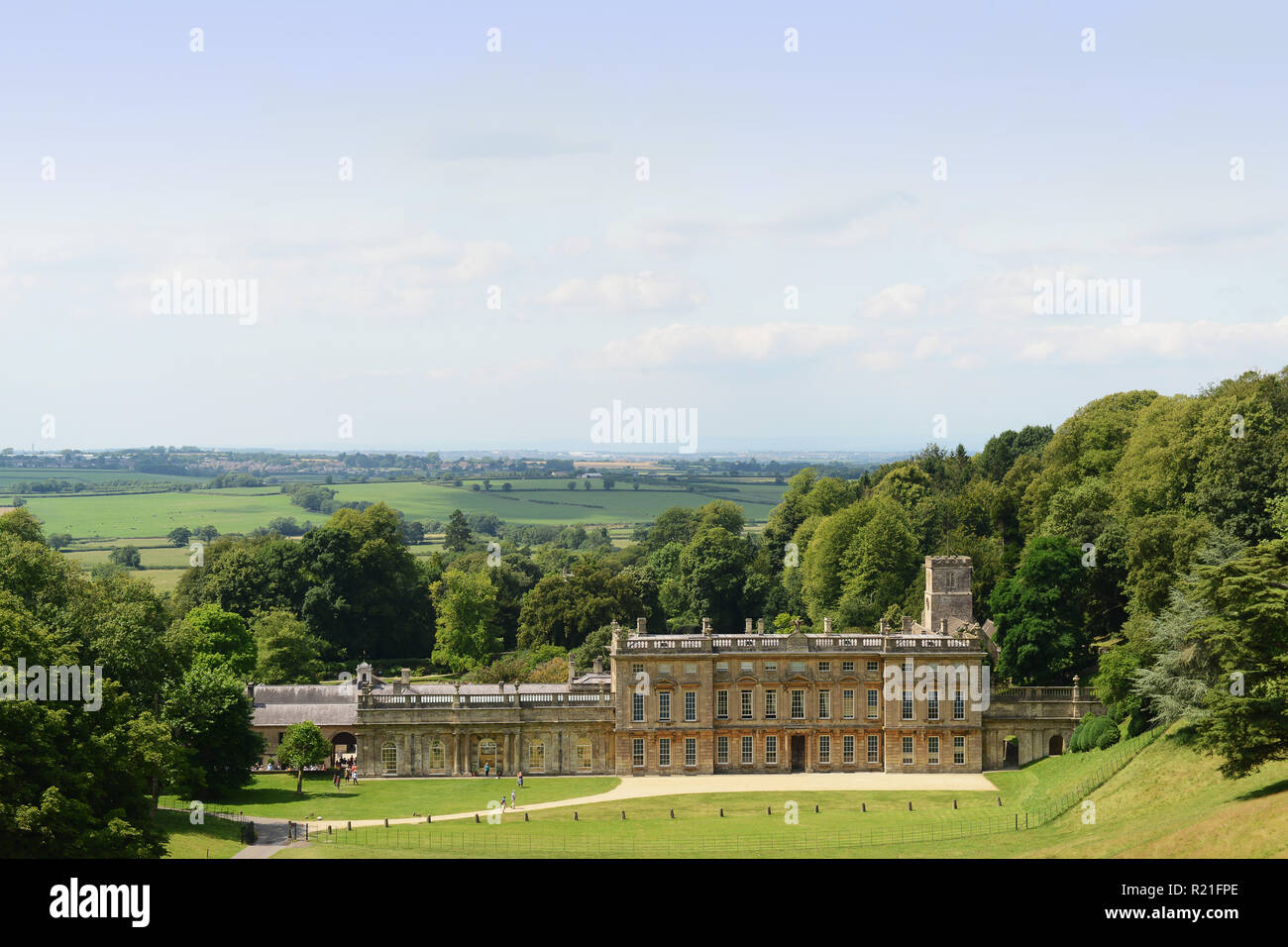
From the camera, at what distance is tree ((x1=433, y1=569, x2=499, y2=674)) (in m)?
101

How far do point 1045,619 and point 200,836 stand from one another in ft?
139

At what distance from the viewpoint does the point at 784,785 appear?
222 ft

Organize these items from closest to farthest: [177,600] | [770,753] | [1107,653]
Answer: [1107,653] < [770,753] < [177,600]

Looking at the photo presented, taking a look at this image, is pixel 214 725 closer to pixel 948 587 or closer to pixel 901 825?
pixel 901 825

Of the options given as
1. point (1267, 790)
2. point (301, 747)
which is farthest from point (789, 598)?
point (1267, 790)

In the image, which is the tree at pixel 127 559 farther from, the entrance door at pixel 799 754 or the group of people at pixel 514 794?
the entrance door at pixel 799 754

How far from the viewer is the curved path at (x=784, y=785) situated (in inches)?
2586

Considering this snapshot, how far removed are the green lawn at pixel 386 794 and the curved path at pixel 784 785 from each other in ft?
4.11

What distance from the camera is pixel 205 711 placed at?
62.7 m

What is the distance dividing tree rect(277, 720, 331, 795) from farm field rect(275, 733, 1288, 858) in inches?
419

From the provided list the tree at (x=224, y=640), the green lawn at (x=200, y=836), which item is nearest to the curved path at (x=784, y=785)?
the green lawn at (x=200, y=836)

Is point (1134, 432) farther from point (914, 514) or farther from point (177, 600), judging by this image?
point (177, 600)

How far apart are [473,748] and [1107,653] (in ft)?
101
